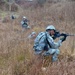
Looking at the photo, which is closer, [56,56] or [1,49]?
[56,56]

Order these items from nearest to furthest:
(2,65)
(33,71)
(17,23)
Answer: (33,71)
(2,65)
(17,23)

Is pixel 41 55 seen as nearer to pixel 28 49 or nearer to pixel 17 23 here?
pixel 28 49

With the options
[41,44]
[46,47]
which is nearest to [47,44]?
[46,47]

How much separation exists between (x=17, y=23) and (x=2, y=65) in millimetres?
14587

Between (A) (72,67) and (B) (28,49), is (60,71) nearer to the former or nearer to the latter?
(A) (72,67)

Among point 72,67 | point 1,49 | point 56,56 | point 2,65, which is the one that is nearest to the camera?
point 72,67

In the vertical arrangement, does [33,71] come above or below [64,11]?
below

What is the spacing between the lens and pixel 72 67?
636 centimetres

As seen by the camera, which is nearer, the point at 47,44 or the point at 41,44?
the point at 41,44

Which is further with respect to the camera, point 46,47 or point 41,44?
point 46,47

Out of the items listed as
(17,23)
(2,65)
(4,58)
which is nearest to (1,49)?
(4,58)

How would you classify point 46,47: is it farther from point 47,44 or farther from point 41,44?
point 41,44

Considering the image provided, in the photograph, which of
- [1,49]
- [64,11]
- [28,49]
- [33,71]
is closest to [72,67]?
[33,71]

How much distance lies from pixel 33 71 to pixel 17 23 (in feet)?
51.2
